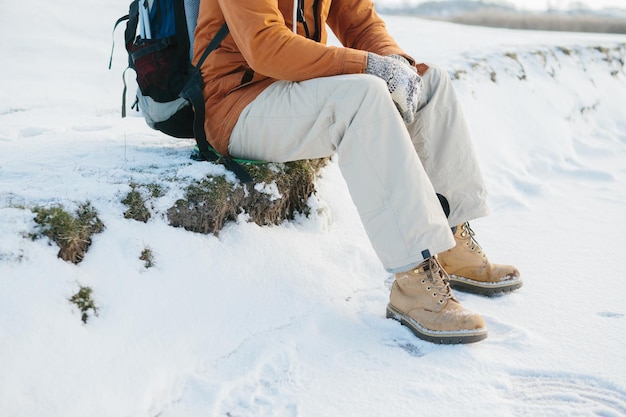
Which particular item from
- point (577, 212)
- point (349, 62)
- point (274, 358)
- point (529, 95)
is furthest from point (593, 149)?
point (274, 358)

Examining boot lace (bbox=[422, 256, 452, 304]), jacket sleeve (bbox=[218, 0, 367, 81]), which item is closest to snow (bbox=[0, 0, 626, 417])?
boot lace (bbox=[422, 256, 452, 304])

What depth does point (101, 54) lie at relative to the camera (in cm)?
676

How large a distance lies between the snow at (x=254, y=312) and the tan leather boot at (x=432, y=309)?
0.05 m

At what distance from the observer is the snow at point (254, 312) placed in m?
1.96

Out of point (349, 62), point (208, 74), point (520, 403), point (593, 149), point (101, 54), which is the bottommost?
point (101, 54)

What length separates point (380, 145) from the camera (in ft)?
7.51

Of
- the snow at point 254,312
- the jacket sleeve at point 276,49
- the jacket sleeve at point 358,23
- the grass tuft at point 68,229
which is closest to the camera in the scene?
the snow at point 254,312

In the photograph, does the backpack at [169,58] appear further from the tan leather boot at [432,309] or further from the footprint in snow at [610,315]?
the footprint in snow at [610,315]

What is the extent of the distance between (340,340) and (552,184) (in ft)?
→ 10.3

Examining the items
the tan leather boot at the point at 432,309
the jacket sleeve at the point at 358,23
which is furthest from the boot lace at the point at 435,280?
the jacket sleeve at the point at 358,23

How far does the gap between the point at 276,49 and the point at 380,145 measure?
1.92 ft

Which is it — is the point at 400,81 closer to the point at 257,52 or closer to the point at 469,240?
the point at 257,52

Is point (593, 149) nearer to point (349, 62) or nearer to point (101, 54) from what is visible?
point (349, 62)

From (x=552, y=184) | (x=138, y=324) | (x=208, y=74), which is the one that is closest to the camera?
(x=138, y=324)
